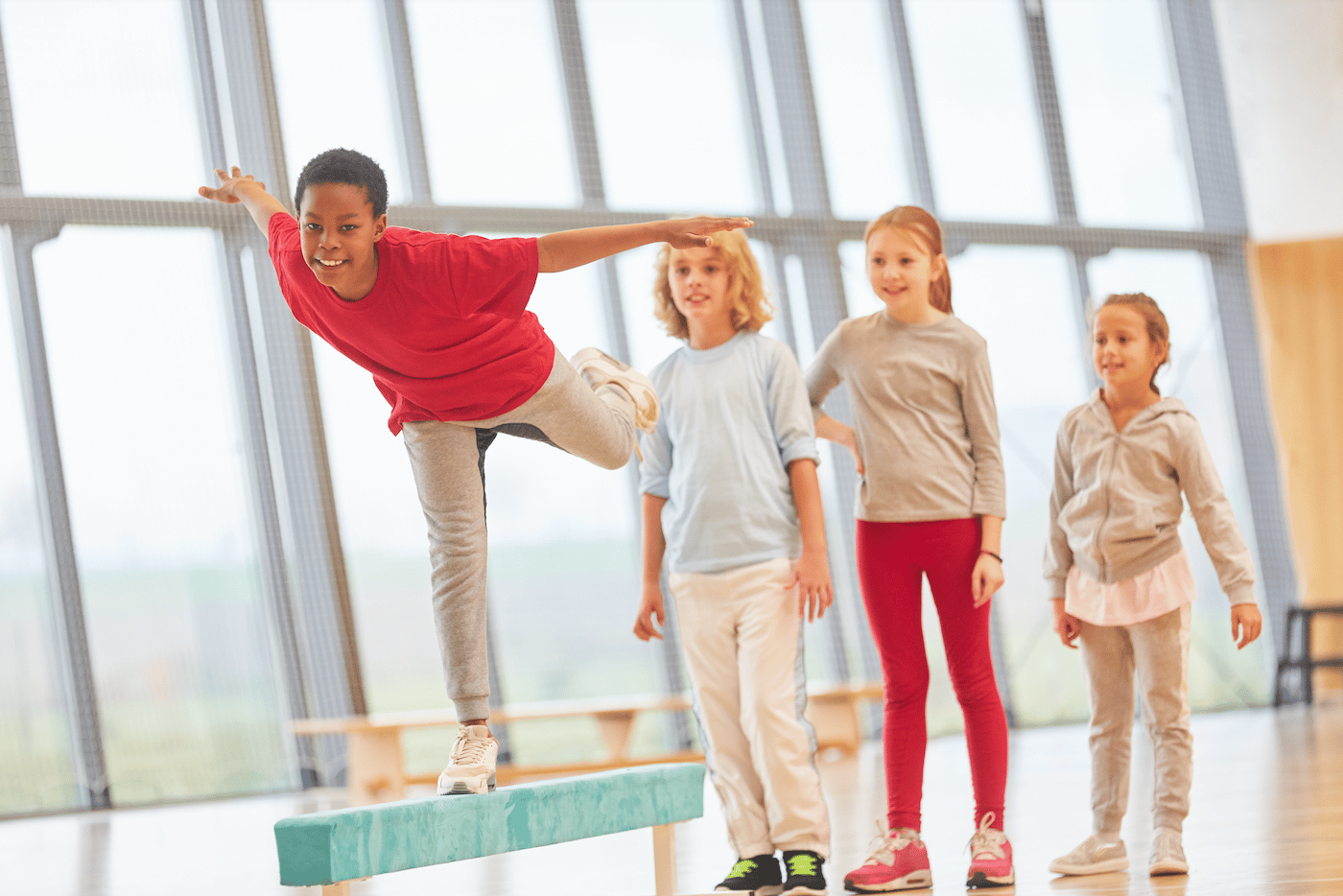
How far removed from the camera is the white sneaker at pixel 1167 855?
205 cm

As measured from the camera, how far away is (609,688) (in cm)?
507

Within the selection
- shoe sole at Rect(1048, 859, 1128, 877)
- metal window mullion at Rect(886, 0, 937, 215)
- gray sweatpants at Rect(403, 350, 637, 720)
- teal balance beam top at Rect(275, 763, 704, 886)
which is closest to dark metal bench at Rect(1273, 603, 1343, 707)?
metal window mullion at Rect(886, 0, 937, 215)

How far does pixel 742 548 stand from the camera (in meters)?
2.11

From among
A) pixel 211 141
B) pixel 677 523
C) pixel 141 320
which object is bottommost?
pixel 677 523

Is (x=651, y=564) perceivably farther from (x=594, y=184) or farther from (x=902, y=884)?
(x=594, y=184)

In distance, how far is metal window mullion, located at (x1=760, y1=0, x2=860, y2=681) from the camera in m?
5.41

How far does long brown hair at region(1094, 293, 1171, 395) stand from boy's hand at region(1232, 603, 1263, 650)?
0.40 m

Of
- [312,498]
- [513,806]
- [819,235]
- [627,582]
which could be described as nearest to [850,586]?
[627,582]

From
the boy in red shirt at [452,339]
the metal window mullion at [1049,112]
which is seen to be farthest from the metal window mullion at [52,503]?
the metal window mullion at [1049,112]

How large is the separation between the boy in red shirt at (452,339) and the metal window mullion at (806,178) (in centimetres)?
354

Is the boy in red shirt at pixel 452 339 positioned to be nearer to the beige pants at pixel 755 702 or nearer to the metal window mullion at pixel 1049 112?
the beige pants at pixel 755 702

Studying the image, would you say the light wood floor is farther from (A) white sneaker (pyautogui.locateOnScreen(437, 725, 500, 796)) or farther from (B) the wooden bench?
(A) white sneaker (pyautogui.locateOnScreen(437, 725, 500, 796))

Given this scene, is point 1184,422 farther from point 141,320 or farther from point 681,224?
point 141,320

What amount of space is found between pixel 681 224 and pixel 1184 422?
1.10 m
